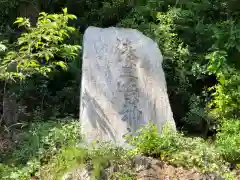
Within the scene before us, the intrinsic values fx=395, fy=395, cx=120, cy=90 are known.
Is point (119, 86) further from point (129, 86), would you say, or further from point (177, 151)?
point (177, 151)

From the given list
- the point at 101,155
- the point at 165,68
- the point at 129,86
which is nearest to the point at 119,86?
the point at 129,86

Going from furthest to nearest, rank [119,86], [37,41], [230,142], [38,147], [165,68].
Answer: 1. [165,68]
2. [119,86]
3. [230,142]
4. [38,147]
5. [37,41]

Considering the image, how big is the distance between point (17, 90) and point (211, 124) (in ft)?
10.8

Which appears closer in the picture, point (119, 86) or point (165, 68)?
point (119, 86)

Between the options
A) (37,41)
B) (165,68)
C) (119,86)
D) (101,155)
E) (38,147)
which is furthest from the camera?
(165,68)

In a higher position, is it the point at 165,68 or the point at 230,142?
the point at 165,68

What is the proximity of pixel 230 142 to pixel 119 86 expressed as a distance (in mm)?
1689

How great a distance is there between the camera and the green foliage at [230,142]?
5.17 m

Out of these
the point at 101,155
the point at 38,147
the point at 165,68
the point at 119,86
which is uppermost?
the point at 165,68

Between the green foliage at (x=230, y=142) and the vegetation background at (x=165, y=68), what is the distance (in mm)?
13

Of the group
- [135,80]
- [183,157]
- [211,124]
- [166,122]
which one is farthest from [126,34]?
[183,157]

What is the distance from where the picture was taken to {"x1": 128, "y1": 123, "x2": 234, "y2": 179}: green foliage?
177 inches

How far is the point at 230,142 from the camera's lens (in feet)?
17.2

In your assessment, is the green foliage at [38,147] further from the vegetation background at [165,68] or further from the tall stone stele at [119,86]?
the tall stone stele at [119,86]
